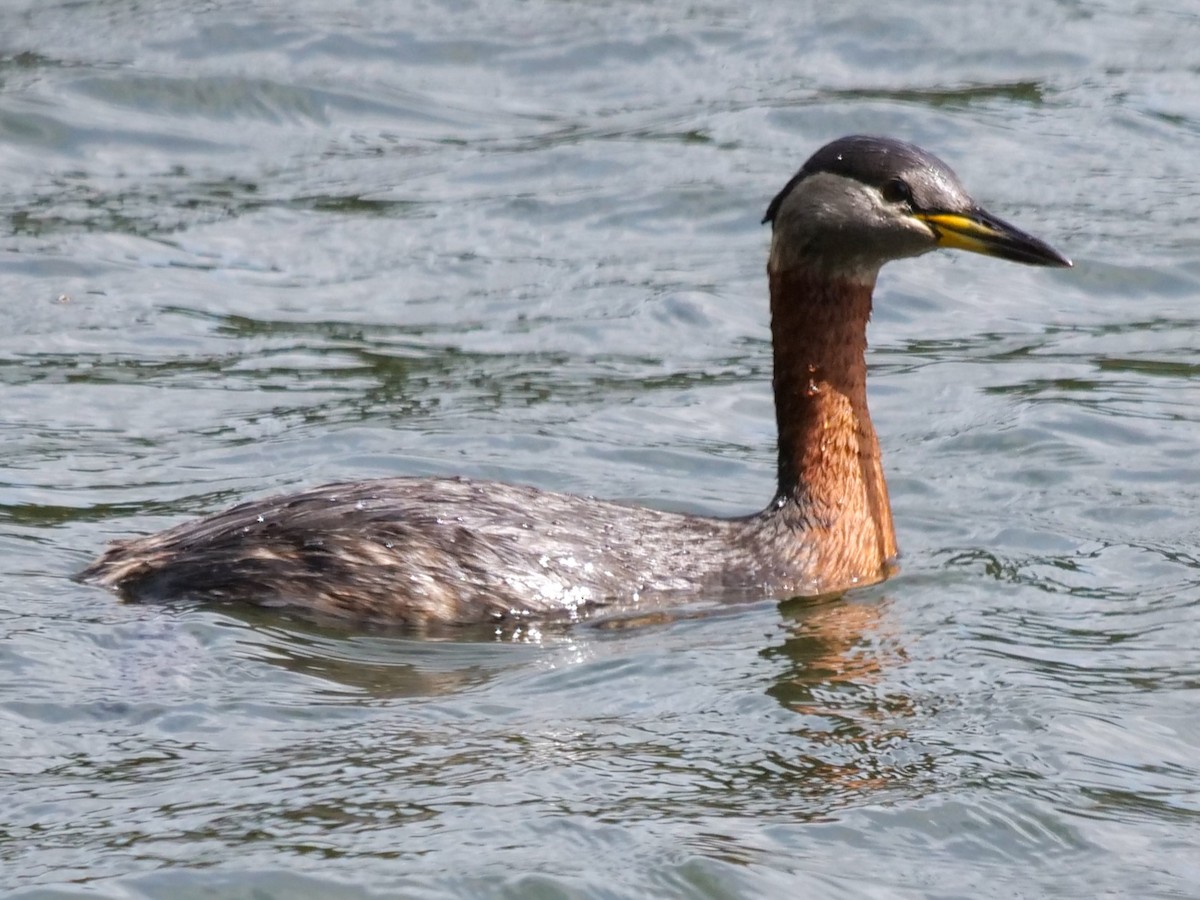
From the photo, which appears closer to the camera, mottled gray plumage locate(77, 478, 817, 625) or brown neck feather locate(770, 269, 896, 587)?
mottled gray plumage locate(77, 478, 817, 625)

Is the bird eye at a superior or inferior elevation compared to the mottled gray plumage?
superior

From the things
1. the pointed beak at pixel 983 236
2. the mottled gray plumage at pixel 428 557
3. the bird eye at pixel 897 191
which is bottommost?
the mottled gray plumage at pixel 428 557

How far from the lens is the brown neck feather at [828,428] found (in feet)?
29.0

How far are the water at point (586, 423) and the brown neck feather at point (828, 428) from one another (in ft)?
0.94

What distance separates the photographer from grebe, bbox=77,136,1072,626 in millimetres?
8141

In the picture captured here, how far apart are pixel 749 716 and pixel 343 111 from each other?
30.1 ft

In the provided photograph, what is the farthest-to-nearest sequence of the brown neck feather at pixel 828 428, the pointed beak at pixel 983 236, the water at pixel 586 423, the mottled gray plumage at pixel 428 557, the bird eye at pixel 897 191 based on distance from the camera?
1. the brown neck feather at pixel 828 428
2. the bird eye at pixel 897 191
3. the pointed beak at pixel 983 236
4. the mottled gray plumage at pixel 428 557
5. the water at pixel 586 423

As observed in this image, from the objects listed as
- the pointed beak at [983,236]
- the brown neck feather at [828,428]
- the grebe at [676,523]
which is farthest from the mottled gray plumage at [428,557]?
the pointed beak at [983,236]

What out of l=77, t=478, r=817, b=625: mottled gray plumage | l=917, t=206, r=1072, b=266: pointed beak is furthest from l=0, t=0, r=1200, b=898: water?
l=917, t=206, r=1072, b=266: pointed beak

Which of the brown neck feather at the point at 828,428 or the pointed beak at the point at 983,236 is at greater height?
the pointed beak at the point at 983,236

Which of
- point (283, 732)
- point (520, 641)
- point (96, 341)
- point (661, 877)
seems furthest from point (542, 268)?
point (661, 877)

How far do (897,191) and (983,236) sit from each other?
370 mm

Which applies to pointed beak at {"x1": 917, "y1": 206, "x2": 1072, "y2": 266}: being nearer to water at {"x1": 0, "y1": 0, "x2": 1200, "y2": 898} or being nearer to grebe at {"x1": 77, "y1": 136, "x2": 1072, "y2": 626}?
grebe at {"x1": 77, "y1": 136, "x2": 1072, "y2": 626}

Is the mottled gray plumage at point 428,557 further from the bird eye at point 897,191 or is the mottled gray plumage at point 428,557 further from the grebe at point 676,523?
the bird eye at point 897,191
